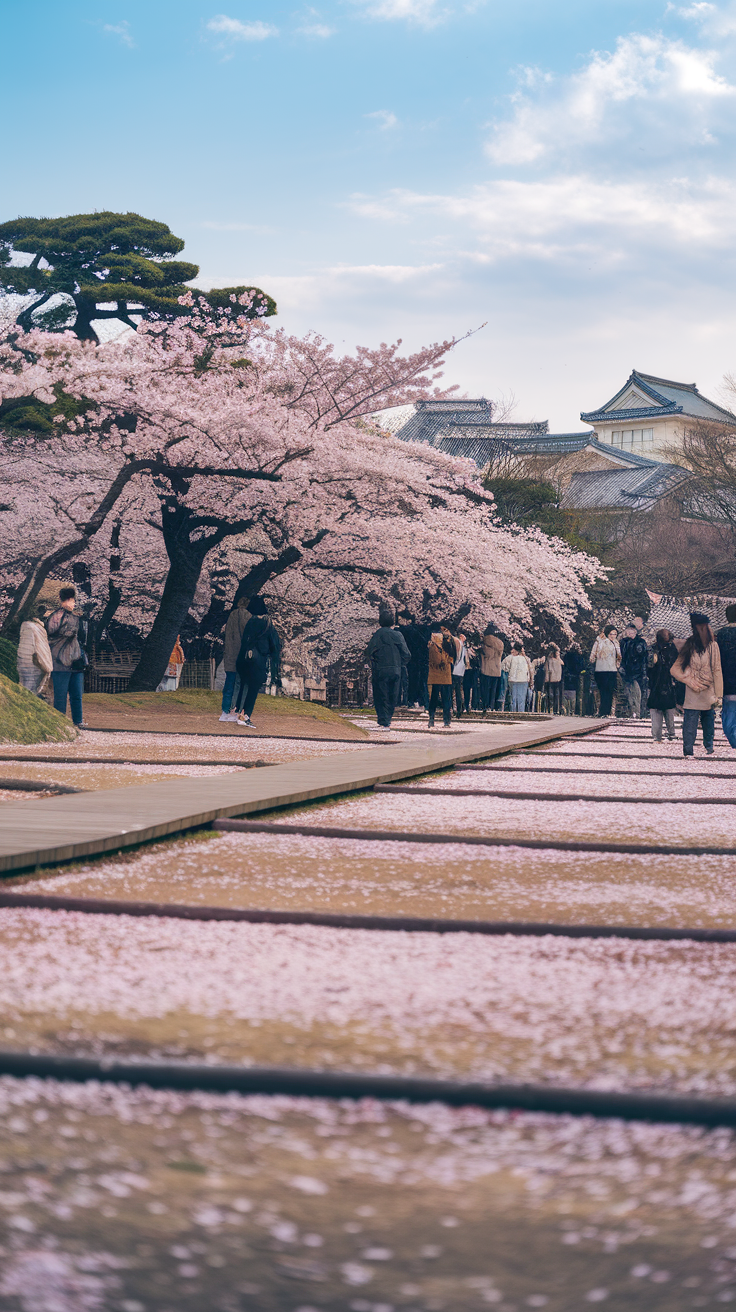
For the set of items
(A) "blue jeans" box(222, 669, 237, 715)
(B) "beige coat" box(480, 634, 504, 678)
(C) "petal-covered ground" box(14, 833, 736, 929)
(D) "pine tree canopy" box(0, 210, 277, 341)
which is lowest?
(C) "petal-covered ground" box(14, 833, 736, 929)

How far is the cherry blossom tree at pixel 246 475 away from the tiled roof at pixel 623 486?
2226cm

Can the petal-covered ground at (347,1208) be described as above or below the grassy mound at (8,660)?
below

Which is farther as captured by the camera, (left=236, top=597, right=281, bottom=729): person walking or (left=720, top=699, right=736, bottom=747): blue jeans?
(left=236, top=597, right=281, bottom=729): person walking

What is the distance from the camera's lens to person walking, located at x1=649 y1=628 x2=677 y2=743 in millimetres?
15836

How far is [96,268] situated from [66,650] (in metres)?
13.0

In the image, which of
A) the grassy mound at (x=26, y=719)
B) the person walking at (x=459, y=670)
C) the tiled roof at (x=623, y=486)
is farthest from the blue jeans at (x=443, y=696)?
the tiled roof at (x=623, y=486)

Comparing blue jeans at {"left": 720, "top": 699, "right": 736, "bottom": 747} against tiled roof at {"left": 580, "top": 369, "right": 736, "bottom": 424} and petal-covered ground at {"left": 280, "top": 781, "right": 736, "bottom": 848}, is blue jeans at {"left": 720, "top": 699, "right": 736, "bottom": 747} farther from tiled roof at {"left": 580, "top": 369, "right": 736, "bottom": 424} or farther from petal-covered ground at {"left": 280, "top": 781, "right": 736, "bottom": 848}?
tiled roof at {"left": 580, "top": 369, "right": 736, "bottom": 424}

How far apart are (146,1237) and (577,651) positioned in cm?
2882

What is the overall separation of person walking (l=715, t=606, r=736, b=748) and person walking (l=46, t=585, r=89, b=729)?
7188mm

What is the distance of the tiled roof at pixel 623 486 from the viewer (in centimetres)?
4662

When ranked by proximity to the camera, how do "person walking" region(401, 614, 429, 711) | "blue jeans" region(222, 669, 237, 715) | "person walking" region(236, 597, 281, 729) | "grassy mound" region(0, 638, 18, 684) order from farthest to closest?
"person walking" region(401, 614, 429, 711) → "blue jeans" region(222, 669, 237, 715) → "person walking" region(236, 597, 281, 729) → "grassy mound" region(0, 638, 18, 684)

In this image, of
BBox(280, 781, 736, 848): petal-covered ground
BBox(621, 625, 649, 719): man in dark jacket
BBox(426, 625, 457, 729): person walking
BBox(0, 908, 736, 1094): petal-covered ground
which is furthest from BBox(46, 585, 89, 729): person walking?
BBox(621, 625, 649, 719): man in dark jacket

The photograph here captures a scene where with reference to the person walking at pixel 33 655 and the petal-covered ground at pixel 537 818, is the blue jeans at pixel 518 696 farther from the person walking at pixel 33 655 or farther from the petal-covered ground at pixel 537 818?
the petal-covered ground at pixel 537 818

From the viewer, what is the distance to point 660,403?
60.0 meters
